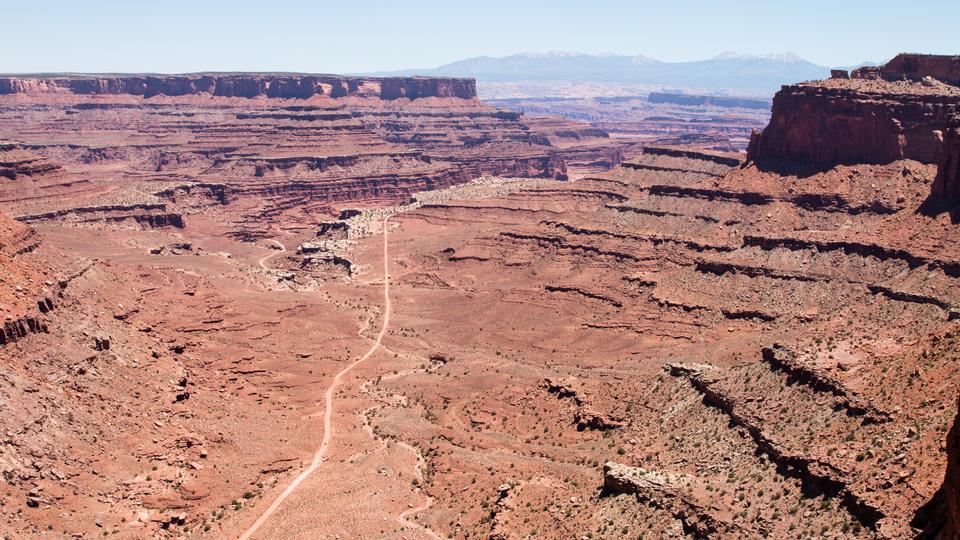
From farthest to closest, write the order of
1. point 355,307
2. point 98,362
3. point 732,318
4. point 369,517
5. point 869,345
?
A: 1. point 355,307
2. point 732,318
3. point 98,362
4. point 369,517
5. point 869,345

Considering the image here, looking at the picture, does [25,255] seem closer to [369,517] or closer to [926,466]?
[369,517]

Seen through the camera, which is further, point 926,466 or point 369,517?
point 369,517

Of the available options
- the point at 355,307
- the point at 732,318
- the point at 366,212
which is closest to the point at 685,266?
the point at 732,318

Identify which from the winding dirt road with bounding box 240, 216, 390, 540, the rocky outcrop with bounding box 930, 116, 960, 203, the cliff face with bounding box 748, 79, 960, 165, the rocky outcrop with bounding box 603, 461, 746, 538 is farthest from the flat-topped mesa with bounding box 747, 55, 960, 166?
the rocky outcrop with bounding box 603, 461, 746, 538

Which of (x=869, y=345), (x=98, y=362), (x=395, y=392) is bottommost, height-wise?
(x=395, y=392)

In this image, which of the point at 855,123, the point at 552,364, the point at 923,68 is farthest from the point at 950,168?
the point at 923,68

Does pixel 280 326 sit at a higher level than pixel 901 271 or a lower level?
lower

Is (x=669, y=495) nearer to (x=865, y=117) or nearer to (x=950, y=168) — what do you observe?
(x=950, y=168)

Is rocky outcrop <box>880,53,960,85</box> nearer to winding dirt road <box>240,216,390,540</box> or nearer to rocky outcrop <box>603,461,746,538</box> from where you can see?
winding dirt road <box>240,216,390,540</box>
